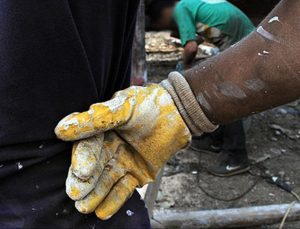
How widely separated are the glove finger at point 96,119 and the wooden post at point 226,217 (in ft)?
5.54

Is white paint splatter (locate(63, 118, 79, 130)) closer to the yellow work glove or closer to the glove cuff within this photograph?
the yellow work glove

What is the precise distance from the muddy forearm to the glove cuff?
0.6 inches

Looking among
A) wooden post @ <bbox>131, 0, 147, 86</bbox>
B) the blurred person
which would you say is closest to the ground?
the blurred person

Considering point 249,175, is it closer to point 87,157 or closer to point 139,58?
point 139,58

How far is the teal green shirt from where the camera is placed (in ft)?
13.7

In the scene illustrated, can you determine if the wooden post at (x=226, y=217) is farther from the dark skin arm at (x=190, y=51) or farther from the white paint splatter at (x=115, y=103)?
the dark skin arm at (x=190, y=51)

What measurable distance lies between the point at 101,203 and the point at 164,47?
5960 mm

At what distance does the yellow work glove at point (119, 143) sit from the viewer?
106cm

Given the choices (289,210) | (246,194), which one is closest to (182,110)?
(289,210)

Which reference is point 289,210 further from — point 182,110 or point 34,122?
point 34,122

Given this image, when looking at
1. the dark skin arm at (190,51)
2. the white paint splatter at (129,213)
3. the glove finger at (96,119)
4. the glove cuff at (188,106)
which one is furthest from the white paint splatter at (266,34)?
the dark skin arm at (190,51)

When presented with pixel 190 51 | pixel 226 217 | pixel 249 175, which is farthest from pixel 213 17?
pixel 226 217

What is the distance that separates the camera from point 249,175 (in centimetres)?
398

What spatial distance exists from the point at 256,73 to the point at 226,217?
1.95m
